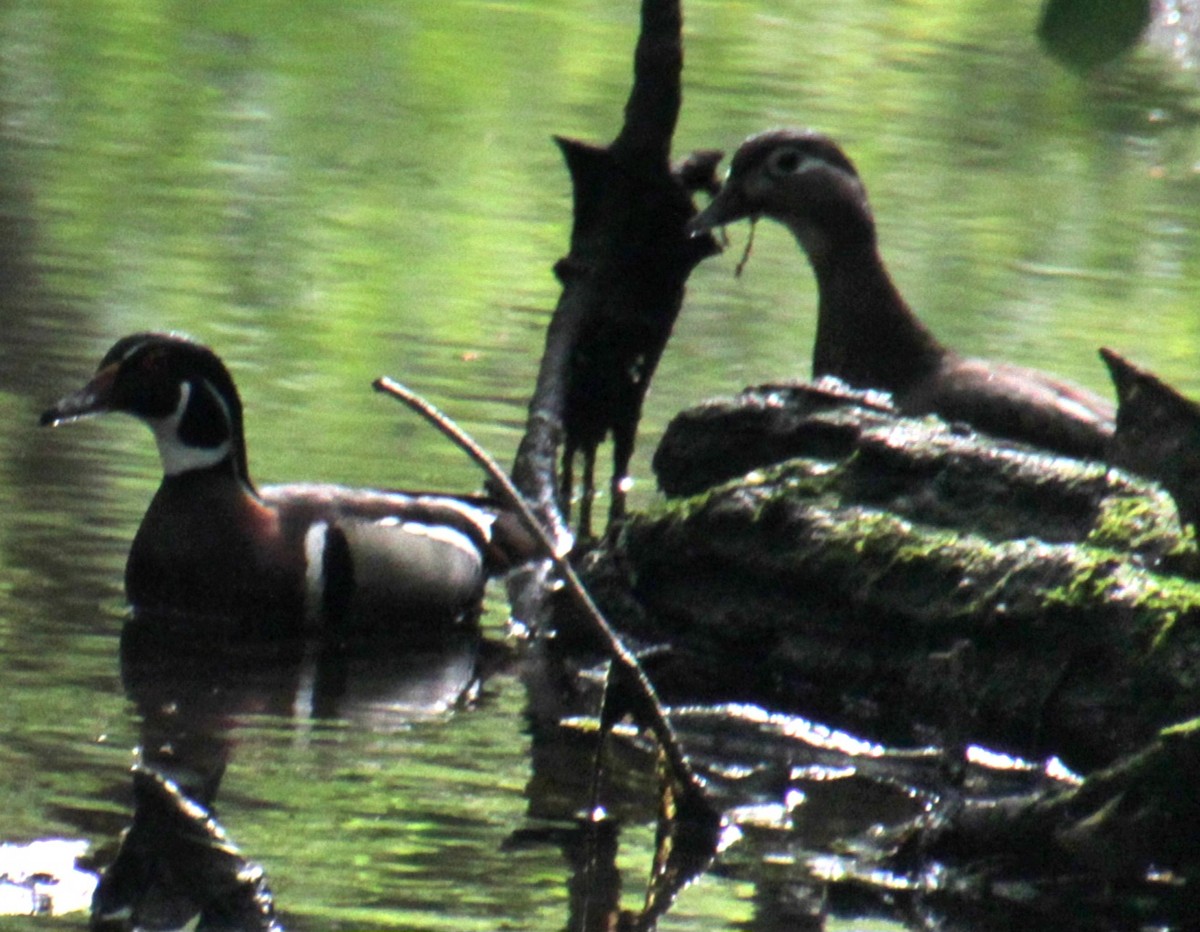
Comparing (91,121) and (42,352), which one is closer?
(42,352)

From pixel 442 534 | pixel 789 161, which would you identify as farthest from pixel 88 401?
pixel 789 161

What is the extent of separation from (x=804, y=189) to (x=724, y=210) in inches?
13.2

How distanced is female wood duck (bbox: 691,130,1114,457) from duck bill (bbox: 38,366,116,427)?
2.10 metres

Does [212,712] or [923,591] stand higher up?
[923,591]

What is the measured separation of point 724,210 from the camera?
9312 millimetres

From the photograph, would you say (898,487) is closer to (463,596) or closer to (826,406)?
(826,406)

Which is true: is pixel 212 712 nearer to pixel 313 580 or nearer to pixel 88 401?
pixel 313 580

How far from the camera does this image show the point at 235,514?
7676 millimetres

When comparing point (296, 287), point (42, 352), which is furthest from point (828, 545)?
point (296, 287)

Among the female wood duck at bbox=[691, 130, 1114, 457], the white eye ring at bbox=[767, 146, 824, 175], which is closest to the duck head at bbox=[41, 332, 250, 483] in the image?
the female wood duck at bbox=[691, 130, 1114, 457]

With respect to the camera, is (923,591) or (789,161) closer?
(923,591)

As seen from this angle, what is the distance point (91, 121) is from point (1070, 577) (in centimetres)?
985

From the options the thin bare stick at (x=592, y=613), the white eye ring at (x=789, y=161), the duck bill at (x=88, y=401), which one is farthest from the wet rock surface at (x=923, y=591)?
the white eye ring at (x=789, y=161)

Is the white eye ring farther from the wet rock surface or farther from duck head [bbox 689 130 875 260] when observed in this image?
the wet rock surface
